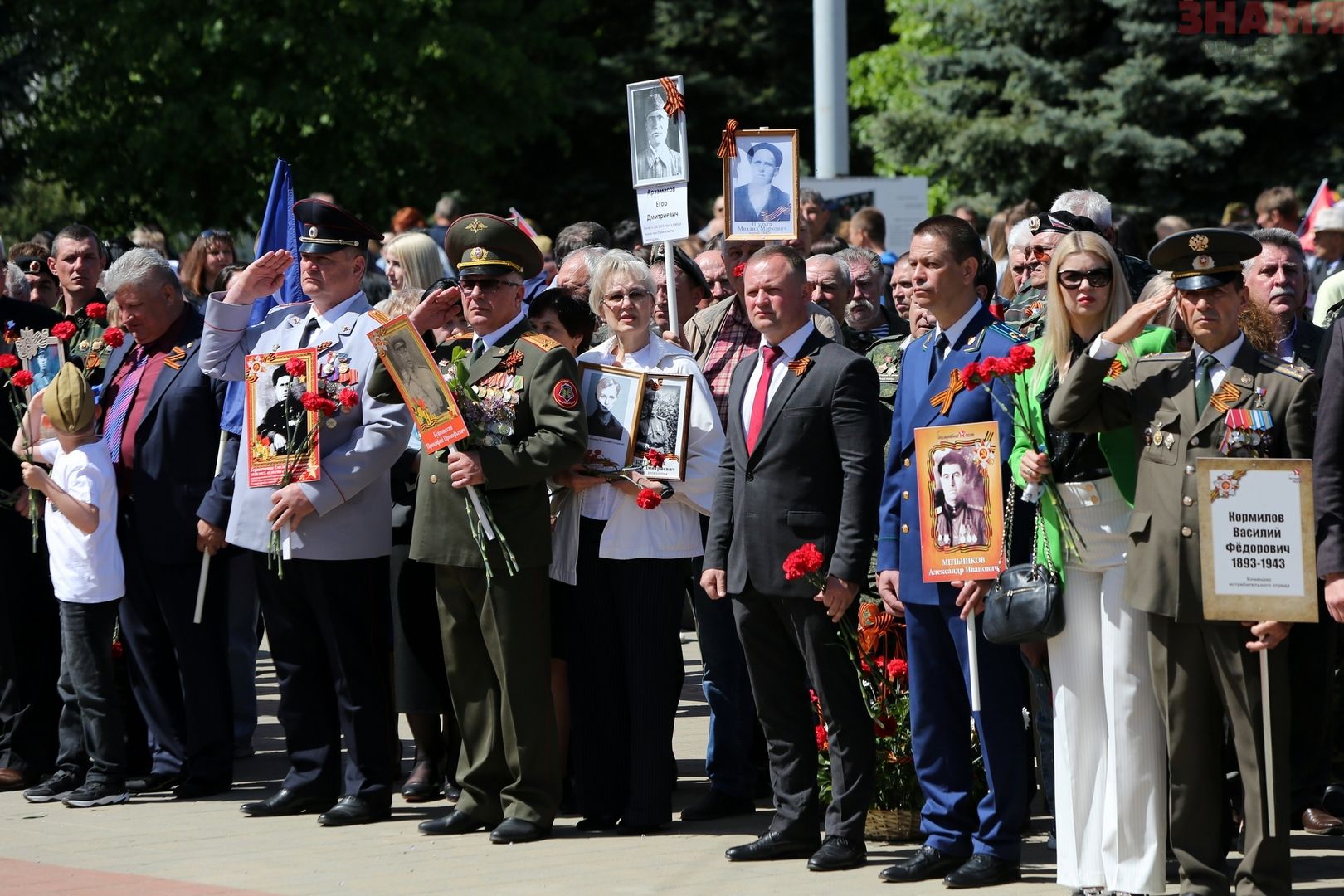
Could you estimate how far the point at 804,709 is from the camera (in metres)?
7.42

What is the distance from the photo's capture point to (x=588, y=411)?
26.3 ft

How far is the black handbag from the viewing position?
20.6 ft

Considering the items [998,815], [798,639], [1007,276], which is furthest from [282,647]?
[1007,276]

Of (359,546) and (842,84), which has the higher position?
(842,84)

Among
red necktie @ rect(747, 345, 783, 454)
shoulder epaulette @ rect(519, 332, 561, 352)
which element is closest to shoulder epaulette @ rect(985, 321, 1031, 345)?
red necktie @ rect(747, 345, 783, 454)

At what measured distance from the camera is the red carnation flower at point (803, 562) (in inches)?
273

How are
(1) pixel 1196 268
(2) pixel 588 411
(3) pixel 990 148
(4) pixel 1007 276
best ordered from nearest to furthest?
(1) pixel 1196 268
(2) pixel 588 411
(4) pixel 1007 276
(3) pixel 990 148

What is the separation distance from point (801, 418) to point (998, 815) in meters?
1.61

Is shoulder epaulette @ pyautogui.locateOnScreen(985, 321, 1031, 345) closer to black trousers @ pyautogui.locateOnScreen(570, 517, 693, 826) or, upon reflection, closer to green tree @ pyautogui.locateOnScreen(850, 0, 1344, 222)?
black trousers @ pyautogui.locateOnScreen(570, 517, 693, 826)

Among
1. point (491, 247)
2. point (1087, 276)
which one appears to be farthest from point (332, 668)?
point (1087, 276)

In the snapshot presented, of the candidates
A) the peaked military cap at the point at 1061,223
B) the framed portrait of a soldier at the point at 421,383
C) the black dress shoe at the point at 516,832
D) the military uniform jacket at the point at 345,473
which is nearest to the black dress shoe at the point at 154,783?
the military uniform jacket at the point at 345,473

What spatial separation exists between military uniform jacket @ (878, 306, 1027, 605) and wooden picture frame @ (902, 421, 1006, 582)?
0.07 metres

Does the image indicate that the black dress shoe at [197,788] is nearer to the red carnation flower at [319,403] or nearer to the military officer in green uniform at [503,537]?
the military officer in green uniform at [503,537]

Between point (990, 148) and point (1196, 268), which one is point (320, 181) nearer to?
point (990, 148)
